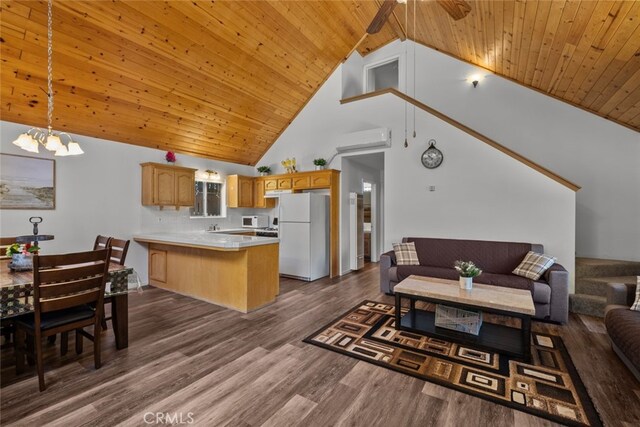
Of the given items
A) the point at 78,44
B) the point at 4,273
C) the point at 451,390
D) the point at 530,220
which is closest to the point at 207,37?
the point at 78,44

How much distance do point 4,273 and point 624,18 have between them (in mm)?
5750

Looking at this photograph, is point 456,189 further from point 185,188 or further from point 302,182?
point 185,188

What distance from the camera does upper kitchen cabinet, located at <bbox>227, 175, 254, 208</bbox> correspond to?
608 cm

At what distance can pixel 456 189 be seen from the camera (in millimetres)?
4480

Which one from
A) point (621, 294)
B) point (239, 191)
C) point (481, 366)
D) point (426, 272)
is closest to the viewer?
point (481, 366)

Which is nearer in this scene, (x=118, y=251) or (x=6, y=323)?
(x=6, y=323)

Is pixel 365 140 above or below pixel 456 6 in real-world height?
below

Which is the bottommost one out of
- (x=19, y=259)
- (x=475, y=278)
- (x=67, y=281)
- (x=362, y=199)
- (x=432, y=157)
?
(x=475, y=278)

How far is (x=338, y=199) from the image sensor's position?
5617 mm

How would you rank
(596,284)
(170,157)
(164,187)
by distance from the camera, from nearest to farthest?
(596,284) → (164,187) → (170,157)

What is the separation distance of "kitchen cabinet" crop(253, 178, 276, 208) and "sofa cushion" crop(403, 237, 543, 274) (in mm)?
3367

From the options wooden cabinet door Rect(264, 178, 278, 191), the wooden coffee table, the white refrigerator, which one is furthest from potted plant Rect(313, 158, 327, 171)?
the wooden coffee table

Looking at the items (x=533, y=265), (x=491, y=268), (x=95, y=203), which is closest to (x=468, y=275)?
(x=533, y=265)

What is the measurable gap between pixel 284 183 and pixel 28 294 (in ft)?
14.4
